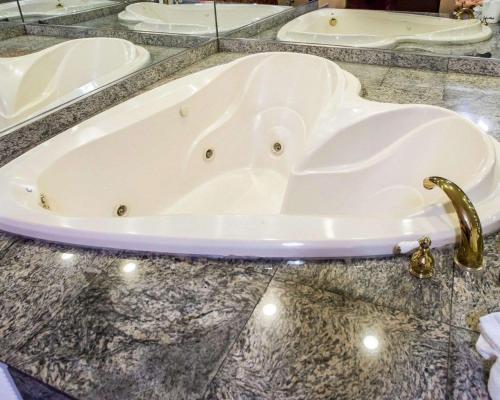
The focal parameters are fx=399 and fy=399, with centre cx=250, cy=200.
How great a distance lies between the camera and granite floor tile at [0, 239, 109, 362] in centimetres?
78

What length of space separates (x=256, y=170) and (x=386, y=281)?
4.77 ft

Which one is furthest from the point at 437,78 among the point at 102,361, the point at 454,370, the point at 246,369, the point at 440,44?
the point at 102,361

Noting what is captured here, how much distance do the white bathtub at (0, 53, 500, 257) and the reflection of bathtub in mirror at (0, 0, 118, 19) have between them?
67cm

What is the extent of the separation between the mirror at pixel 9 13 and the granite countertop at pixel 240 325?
4.17 feet

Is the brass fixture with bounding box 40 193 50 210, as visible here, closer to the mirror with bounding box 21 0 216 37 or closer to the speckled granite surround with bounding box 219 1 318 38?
the mirror with bounding box 21 0 216 37

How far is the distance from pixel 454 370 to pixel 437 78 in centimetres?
171

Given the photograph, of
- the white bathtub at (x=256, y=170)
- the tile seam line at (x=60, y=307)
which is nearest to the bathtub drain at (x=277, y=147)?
the white bathtub at (x=256, y=170)

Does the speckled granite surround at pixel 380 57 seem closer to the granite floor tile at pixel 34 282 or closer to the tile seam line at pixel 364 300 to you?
the tile seam line at pixel 364 300

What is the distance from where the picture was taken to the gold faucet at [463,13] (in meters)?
2.23

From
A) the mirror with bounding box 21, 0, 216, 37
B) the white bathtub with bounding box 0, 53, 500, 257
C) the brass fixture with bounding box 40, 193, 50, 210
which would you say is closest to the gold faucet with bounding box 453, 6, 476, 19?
the white bathtub with bounding box 0, 53, 500, 257

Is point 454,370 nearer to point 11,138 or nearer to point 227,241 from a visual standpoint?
point 227,241

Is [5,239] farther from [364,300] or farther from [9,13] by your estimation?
[9,13]

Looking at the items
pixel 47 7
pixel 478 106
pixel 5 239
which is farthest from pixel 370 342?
pixel 47 7

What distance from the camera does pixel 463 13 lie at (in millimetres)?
2244
